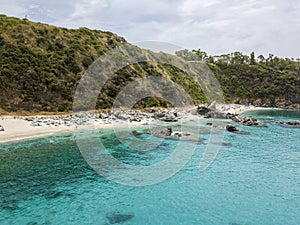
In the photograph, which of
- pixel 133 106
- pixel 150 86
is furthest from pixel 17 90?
pixel 150 86

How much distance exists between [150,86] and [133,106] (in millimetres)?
12794

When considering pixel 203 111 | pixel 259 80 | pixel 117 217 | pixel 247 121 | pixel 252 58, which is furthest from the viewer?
pixel 252 58

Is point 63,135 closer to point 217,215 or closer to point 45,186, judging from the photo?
point 45,186

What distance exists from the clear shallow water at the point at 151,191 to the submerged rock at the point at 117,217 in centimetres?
30

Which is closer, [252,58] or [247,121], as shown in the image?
[247,121]

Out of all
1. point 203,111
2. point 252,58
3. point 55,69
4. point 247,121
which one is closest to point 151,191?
point 247,121

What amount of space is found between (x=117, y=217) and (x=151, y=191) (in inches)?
183

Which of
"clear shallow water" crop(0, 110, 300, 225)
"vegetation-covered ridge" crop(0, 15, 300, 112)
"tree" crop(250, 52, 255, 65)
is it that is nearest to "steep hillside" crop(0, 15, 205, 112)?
"vegetation-covered ridge" crop(0, 15, 300, 112)

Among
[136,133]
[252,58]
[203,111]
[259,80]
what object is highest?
[252,58]

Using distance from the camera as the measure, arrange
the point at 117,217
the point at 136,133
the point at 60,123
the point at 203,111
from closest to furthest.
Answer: the point at 117,217 → the point at 136,133 → the point at 60,123 → the point at 203,111

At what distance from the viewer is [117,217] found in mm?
15125

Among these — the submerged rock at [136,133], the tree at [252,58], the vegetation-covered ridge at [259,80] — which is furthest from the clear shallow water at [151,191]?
the tree at [252,58]

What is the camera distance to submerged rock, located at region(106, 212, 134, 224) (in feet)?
48.1

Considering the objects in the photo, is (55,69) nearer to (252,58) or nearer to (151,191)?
(151,191)
